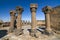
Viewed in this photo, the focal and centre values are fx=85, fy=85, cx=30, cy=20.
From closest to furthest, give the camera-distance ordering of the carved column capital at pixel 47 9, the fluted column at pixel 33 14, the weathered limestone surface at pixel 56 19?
the fluted column at pixel 33 14
the carved column capital at pixel 47 9
the weathered limestone surface at pixel 56 19

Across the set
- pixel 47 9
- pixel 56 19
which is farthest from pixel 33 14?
pixel 56 19

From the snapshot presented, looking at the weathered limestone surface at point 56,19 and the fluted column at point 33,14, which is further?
the weathered limestone surface at point 56,19

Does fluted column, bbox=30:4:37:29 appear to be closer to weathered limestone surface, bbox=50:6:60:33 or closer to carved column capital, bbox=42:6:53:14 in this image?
carved column capital, bbox=42:6:53:14

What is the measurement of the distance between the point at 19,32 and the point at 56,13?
6.98m

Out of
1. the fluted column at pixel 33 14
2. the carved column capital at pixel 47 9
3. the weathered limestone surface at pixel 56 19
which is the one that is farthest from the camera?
the weathered limestone surface at pixel 56 19

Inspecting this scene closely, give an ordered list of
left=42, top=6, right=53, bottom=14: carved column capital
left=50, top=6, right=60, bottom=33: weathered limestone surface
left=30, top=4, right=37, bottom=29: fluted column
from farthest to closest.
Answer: left=50, top=6, right=60, bottom=33: weathered limestone surface → left=42, top=6, right=53, bottom=14: carved column capital → left=30, top=4, right=37, bottom=29: fluted column

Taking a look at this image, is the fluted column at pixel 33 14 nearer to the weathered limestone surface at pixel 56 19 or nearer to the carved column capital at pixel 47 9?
the carved column capital at pixel 47 9

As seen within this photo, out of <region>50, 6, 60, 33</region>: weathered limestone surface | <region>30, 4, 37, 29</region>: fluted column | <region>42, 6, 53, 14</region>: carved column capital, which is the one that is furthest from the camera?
<region>50, 6, 60, 33</region>: weathered limestone surface

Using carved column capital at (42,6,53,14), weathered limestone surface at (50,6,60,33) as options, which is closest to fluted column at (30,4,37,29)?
carved column capital at (42,6,53,14)

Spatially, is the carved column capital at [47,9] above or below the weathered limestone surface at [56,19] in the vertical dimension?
above

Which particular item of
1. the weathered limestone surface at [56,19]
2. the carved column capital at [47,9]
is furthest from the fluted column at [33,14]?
the weathered limestone surface at [56,19]

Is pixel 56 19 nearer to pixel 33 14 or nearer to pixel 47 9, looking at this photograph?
pixel 47 9

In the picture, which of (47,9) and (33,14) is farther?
(47,9)

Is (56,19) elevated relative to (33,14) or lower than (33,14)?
lower
